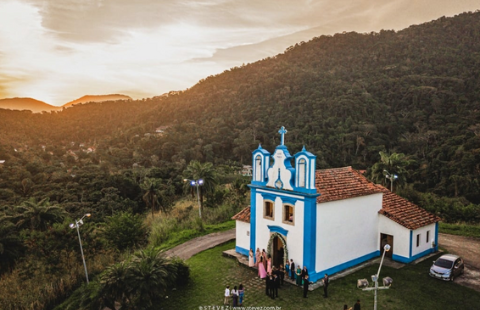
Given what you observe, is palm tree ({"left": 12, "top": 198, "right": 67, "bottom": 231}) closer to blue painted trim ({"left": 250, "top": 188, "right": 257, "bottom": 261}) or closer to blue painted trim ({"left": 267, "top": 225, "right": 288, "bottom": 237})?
blue painted trim ({"left": 250, "top": 188, "right": 257, "bottom": 261})

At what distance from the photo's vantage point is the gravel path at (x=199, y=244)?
2525 cm

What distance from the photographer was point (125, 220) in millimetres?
28609

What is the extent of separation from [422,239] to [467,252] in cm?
440

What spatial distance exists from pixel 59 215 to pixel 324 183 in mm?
25485

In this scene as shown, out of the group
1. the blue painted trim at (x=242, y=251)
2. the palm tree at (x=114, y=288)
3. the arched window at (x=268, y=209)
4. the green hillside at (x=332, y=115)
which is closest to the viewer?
the palm tree at (x=114, y=288)

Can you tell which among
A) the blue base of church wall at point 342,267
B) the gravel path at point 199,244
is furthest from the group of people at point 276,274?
the gravel path at point 199,244

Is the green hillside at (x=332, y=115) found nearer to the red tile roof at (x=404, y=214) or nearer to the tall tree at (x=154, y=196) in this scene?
the tall tree at (x=154, y=196)

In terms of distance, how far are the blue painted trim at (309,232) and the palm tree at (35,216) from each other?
24.8 meters

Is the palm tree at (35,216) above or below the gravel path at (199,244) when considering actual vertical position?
above

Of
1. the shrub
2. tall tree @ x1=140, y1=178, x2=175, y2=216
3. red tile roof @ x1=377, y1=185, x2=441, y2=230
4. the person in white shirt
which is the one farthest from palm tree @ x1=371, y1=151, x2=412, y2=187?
tall tree @ x1=140, y1=178, x2=175, y2=216

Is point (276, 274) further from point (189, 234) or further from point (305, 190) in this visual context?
point (189, 234)

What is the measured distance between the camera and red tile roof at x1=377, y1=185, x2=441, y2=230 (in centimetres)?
2106

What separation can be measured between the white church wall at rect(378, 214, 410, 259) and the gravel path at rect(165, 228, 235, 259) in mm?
11497

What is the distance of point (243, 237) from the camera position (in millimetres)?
22969
